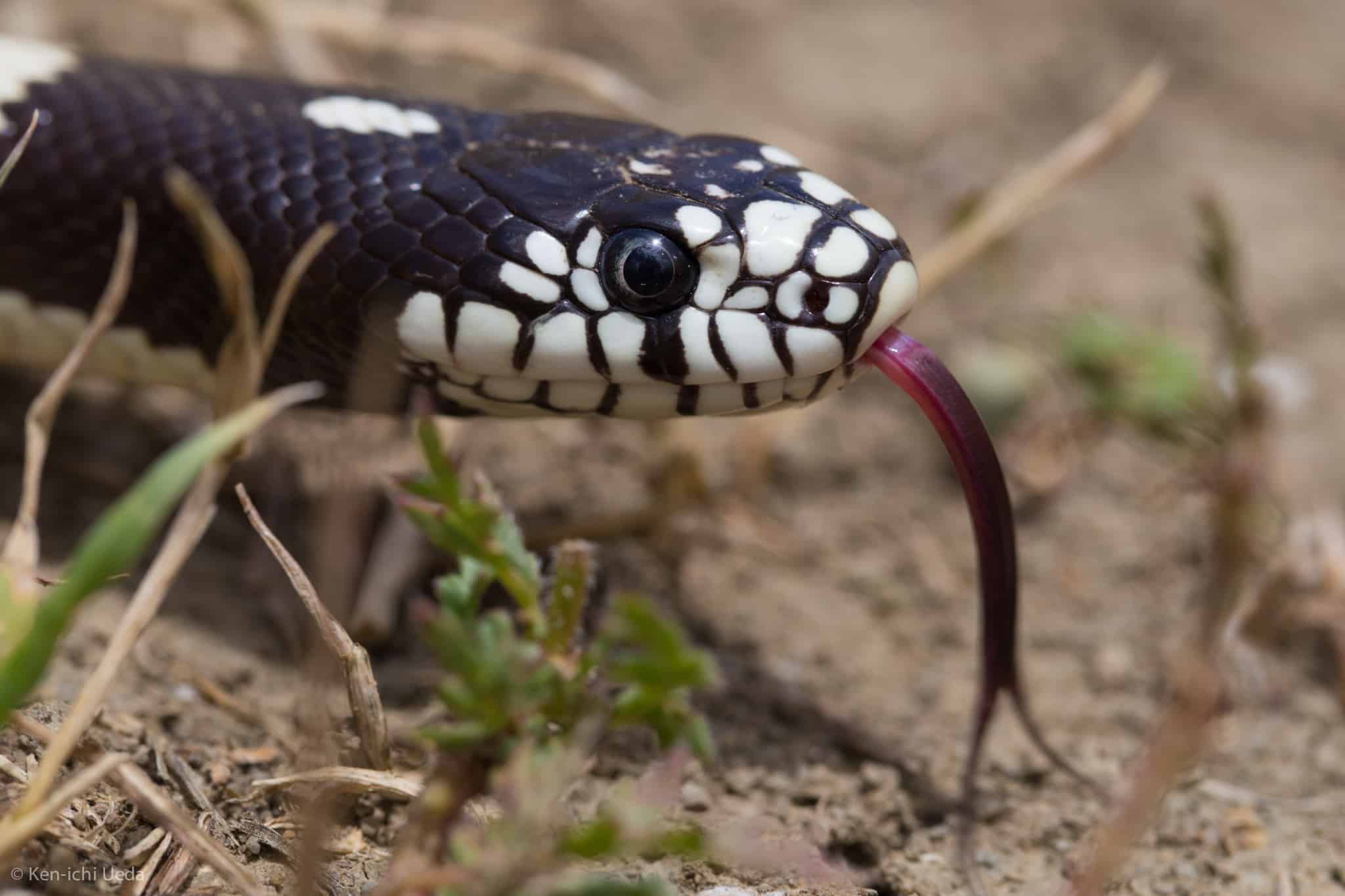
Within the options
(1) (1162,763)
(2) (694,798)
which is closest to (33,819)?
(2) (694,798)

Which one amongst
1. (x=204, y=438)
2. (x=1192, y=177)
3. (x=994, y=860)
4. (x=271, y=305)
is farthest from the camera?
(x=1192, y=177)

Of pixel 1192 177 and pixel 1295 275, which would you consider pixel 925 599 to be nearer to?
pixel 1295 275

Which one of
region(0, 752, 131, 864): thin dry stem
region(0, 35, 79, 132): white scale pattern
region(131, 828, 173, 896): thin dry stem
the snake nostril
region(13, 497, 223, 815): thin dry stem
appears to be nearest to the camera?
region(0, 752, 131, 864): thin dry stem

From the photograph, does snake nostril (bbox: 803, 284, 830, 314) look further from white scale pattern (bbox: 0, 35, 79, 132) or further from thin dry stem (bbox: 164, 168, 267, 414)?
white scale pattern (bbox: 0, 35, 79, 132)

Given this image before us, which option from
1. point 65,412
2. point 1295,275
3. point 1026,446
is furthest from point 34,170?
point 1295,275

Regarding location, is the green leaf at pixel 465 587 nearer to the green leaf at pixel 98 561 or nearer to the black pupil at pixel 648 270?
the green leaf at pixel 98 561

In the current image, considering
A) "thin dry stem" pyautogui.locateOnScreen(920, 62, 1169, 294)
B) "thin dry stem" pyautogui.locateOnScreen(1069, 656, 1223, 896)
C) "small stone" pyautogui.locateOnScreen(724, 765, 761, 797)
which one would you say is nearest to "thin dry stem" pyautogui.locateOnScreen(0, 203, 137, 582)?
"small stone" pyautogui.locateOnScreen(724, 765, 761, 797)

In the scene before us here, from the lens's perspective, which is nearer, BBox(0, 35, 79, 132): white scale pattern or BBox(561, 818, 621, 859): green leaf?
BBox(561, 818, 621, 859): green leaf

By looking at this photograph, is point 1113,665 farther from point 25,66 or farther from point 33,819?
point 25,66

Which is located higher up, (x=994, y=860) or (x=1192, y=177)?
(x=1192, y=177)
